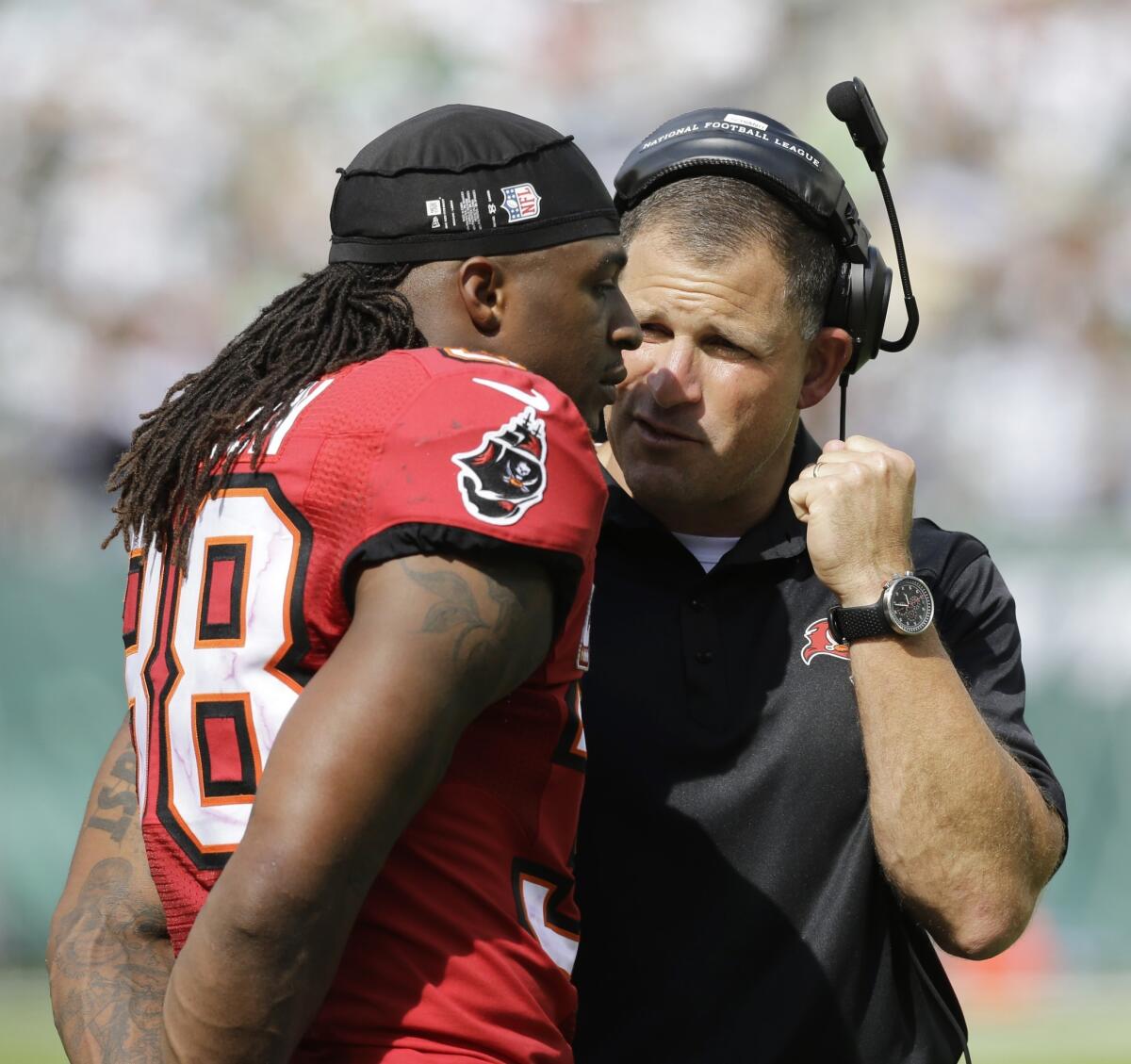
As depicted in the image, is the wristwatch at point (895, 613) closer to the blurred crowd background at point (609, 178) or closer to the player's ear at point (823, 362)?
the player's ear at point (823, 362)

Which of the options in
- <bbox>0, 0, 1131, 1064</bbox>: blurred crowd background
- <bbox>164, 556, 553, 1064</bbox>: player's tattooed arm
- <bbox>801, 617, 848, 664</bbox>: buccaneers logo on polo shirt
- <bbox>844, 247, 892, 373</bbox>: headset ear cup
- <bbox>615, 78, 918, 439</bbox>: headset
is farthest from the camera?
<bbox>0, 0, 1131, 1064</bbox>: blurred crowd background

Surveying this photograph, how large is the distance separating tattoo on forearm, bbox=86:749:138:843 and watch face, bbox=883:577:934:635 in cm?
104

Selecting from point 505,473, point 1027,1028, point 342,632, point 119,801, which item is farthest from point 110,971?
point 1027,1028

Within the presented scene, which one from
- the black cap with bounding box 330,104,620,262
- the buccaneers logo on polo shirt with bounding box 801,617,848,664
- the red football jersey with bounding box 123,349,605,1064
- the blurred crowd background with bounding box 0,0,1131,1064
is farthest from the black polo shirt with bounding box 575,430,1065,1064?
the blurred crowd background with bounding box 0,0,1131,1064

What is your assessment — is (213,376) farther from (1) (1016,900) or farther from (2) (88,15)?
(2) (88,15)

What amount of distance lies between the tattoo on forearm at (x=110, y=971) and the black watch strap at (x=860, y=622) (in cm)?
100

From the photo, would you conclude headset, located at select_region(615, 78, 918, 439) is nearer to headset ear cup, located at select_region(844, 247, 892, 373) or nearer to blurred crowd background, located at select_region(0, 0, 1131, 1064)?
headset ear cup, located at select_region(844, 247, 892, 373)

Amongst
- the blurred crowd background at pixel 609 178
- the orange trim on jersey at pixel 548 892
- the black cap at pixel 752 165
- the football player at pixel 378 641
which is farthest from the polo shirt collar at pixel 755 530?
the blurred crowd background at pixel 609 178

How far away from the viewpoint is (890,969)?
231cm

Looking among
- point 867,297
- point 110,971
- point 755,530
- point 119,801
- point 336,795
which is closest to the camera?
point 336,795

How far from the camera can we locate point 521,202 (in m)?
1.79

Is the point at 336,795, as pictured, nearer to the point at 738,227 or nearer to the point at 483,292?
the point at 483,292

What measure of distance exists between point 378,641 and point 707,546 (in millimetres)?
1208

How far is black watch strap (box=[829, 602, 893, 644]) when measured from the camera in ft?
7.39
